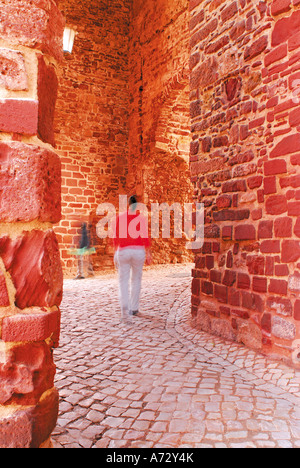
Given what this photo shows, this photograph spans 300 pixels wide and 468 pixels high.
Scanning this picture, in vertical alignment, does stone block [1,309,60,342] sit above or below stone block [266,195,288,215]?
below

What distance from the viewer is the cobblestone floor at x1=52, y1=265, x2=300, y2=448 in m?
2.02

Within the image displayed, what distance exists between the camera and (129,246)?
4.59m

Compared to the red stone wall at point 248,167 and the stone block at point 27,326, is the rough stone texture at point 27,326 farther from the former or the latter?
the red stone wall at point 248,167

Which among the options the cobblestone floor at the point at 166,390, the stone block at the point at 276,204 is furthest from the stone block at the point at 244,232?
the cobblestone floor at the point at 166,390

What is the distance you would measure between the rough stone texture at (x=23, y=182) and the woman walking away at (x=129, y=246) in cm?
314

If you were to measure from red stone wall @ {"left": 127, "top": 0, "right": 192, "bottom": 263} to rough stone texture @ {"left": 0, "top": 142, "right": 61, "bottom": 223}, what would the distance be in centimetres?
823

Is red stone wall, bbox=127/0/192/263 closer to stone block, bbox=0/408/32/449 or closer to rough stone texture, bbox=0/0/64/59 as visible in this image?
rough stone texture, bbox=0/0/64/59

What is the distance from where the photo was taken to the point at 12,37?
4.16 feet

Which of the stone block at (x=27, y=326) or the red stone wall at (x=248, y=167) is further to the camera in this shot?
the red stone wall at (x=248, y=167)

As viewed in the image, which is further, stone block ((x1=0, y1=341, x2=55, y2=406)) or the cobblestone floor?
the cobblestone floor

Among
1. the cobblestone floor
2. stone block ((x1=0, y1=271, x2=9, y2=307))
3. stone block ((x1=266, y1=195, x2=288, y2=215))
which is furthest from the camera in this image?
stone block ((x1=266, y1=195, x2=288, y2=215))

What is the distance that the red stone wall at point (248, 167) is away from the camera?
3125 mm

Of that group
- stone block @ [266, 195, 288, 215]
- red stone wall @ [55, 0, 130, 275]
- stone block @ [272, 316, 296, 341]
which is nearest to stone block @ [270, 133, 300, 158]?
stone block @ [266, 195, 288, 215]

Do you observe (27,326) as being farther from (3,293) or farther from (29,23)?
(29,23)
